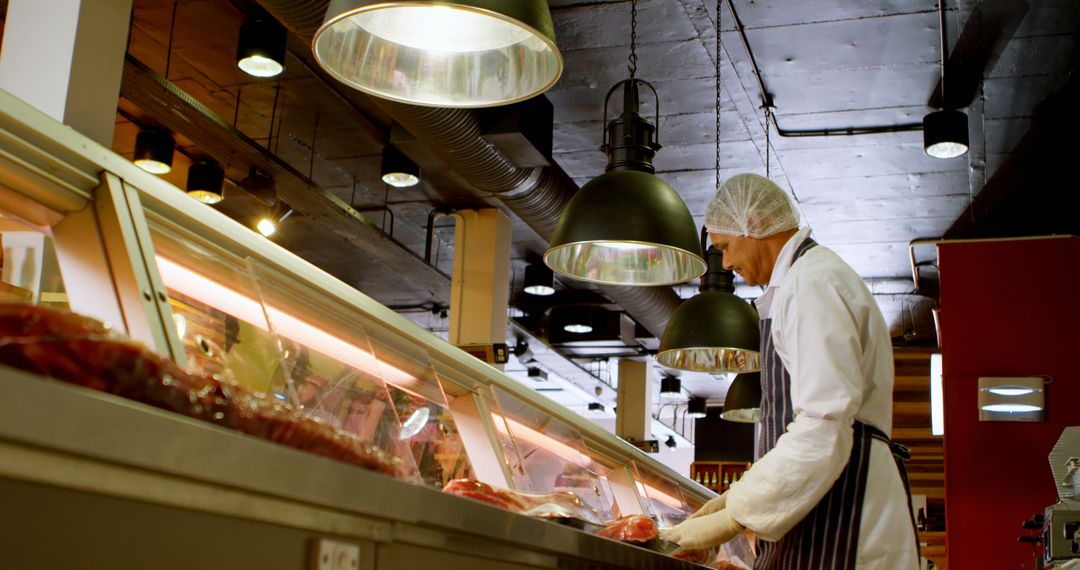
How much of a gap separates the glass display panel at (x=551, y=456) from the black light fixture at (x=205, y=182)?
17.2 feet

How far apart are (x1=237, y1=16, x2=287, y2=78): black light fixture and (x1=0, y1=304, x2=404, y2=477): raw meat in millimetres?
5082

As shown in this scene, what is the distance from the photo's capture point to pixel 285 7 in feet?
15.9

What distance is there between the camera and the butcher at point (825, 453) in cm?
248

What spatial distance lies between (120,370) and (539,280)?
1028 centimetres

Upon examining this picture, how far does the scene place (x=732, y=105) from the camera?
23.9 feet

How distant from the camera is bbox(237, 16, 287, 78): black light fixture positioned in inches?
238

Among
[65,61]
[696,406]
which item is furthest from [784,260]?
[696,406]

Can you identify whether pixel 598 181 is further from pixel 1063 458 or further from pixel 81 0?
pixel 1063 458

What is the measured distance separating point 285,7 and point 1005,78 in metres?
4.59

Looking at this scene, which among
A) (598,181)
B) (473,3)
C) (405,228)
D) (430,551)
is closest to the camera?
(430,551)

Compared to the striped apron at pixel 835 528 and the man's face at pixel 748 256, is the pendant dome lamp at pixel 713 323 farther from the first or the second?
the striped apron at pixel 835 528

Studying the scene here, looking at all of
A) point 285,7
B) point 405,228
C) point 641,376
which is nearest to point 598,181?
point 285,7

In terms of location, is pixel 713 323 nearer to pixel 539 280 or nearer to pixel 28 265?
pixel 28 265

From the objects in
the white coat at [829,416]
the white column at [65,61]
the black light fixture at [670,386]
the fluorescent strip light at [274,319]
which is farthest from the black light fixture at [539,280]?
the white coat at [829,416]
